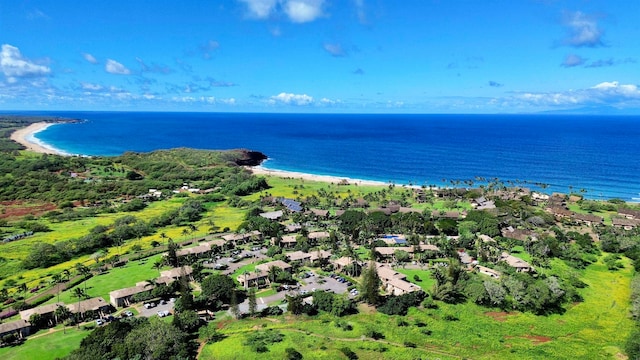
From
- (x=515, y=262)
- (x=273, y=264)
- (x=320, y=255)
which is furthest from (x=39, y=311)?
(x=515, y=262)

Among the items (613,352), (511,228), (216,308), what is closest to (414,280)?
Answer: (613,352)

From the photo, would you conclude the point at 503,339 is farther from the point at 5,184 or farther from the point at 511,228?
the point at 5,184

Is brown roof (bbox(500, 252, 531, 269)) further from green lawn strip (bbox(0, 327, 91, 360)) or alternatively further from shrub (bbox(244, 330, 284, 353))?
green lawn strip (bbox(0, 327, 91, 360))

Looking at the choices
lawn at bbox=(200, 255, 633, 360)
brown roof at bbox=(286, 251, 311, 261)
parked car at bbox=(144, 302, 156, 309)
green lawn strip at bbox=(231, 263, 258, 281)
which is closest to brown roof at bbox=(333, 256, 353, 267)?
brown roof at bbox=(286, 251, 311, 261)

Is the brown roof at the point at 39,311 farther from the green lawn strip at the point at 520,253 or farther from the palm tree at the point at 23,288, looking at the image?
the green lawn strip at the point at 520,253

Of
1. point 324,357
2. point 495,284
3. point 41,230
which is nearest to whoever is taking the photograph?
point 324,357

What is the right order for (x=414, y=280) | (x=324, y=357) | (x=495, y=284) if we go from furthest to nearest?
1. (x=414, y=280)
2. (x=495, y=284)
3. (x=324, y=357)

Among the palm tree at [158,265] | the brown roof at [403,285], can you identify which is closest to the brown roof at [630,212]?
the brown roof at [403,285]

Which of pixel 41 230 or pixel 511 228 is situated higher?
pixel 511 228
